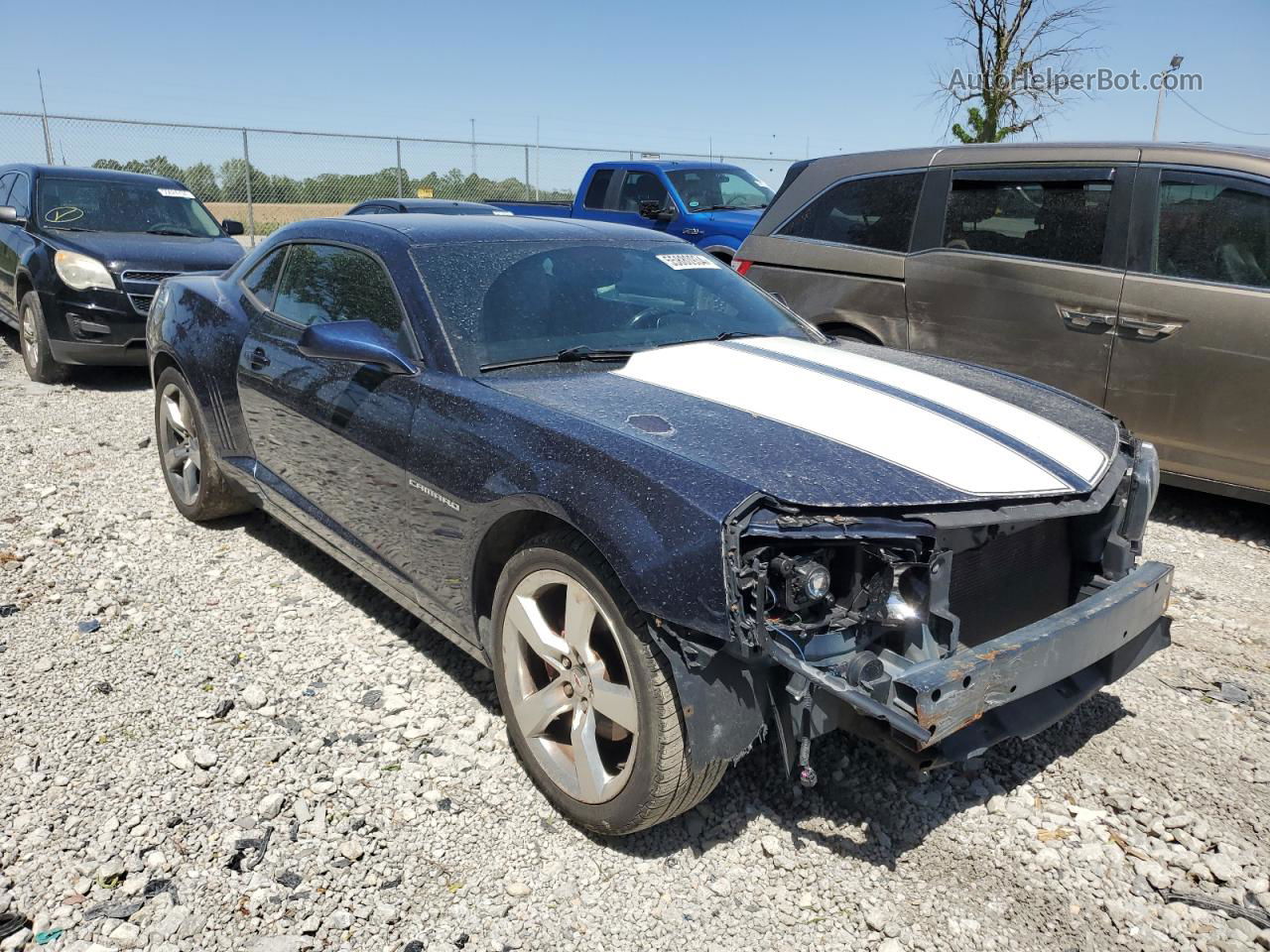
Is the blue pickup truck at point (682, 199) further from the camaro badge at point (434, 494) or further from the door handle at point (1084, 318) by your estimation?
the camaro badge at point (434, 494)

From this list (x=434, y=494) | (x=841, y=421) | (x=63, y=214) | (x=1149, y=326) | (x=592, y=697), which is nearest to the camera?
(x=592, y=697)

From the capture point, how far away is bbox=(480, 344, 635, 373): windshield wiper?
3.09 metres

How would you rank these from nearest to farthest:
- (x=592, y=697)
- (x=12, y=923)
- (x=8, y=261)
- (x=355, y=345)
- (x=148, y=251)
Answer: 1. (x=12, y=923)
2. (x=592, y=697)
3. (x=355, y=345)
4. (x=148, y=251)
5. (x=8, y=261)

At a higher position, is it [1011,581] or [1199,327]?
[1199,327]

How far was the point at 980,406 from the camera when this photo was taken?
2977 millimetres

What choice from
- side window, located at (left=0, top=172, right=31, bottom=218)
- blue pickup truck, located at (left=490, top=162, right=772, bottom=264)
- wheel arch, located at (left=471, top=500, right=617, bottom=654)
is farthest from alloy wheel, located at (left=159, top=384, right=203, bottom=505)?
blue pickup truck, located at (left=490, top=162, right=772, bottom=264)

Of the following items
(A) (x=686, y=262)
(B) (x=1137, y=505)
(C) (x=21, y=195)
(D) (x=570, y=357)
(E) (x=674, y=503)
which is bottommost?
(B) (x=1137, y=505)

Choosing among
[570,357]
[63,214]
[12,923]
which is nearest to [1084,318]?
[570,357]

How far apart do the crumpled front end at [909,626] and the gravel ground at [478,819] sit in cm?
44

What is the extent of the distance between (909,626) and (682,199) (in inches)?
380

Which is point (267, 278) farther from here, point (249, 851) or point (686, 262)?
point (249, 851)

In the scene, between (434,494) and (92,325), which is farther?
(92,325)

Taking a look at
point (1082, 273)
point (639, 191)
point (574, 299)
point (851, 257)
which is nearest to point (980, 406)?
point (574, 299)

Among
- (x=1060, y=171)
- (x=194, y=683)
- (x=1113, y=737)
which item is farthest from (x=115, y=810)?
(x=1060, y=171)
